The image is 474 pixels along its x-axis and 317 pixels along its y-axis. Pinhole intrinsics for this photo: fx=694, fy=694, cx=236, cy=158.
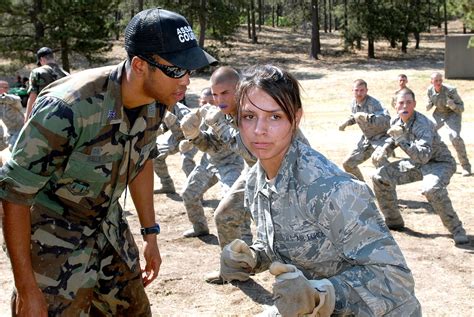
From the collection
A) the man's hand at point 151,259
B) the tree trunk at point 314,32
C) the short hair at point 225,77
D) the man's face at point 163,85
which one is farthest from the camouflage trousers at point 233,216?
the tree trunk at point 314,32

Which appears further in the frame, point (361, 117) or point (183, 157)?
point (183, 157)

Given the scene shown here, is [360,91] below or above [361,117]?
above

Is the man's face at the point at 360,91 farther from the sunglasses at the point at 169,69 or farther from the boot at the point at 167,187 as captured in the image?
the sunglasses at the point at 169,69

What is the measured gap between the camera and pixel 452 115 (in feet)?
37.9

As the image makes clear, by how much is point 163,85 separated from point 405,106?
504 cm

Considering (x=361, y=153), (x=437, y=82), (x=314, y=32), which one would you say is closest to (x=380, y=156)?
(x=361, y=153)

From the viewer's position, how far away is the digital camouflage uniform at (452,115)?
11195mm

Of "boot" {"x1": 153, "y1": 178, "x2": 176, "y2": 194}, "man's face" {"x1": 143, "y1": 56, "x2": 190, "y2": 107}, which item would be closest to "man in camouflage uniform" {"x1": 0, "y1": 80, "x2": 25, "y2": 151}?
"boot" {"x1": 153, "y1": 178, "x2": 176, "y2": 194}

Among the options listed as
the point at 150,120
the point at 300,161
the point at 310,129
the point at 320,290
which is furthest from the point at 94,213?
the point at 310,129

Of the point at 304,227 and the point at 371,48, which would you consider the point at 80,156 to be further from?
the point at 371,48

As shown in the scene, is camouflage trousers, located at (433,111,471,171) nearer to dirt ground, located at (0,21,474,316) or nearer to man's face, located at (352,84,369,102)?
dirt ground, located at (0,21,474,316)

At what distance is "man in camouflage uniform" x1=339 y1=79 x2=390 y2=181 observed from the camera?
953 centimetres

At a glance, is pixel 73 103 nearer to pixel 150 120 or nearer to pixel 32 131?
pixel 32 131

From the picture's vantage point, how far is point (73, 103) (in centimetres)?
293
